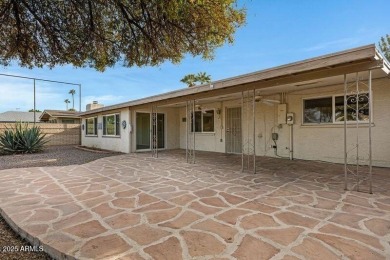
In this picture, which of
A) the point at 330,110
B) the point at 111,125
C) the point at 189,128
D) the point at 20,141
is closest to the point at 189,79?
the point at 111,125

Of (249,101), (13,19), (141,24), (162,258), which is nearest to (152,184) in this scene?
(162,258)

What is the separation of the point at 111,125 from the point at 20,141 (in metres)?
4.64

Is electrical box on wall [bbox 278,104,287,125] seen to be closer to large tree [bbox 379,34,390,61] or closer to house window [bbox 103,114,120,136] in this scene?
house window [bbox 103,114,120,136]

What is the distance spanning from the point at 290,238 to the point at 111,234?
2.14 metres

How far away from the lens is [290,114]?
853 cm

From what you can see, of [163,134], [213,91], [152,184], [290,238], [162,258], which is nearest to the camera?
[162,258]

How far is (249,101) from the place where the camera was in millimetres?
9836

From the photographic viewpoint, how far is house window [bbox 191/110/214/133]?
11.8 meters

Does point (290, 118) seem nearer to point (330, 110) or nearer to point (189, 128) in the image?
point (330, 110)

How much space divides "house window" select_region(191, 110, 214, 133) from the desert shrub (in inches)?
354

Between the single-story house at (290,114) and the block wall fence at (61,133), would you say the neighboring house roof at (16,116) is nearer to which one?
the block wall fence at (61,133)

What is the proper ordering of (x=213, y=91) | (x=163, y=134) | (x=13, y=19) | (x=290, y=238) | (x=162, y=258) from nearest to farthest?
(x=162, y=258)
(x=290, y=238)
(x=13, y=19)
(x=213, y=91)
(x=163, y=134)

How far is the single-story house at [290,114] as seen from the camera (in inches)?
185

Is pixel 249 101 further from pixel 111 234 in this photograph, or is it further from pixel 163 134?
pixel 111 234
